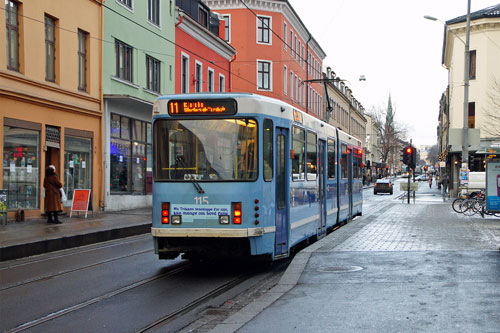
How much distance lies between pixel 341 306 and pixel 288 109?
4792 millimetres

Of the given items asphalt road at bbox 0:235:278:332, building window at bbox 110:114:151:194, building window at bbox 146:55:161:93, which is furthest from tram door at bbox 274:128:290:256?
building window at bbox 146:55:161:93

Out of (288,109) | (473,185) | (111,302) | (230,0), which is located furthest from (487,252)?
(230,0)

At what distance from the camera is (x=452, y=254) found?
10398 mm

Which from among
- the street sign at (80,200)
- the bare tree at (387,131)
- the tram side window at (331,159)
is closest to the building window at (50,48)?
the street sign at (80,200)

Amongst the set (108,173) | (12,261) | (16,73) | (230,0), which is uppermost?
(230,0)

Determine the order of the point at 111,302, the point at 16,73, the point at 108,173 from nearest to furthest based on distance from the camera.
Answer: the point at 111,302 → the point at 16,73 → the point at 108,173

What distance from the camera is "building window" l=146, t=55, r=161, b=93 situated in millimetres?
26922

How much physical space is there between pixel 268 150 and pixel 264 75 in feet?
131

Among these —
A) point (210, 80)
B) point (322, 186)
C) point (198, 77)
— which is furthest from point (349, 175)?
point (210, 80)

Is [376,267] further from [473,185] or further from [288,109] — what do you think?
[473,185]

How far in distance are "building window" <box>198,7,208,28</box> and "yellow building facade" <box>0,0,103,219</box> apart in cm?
1145

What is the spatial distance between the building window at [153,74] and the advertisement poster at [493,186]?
1524 cm

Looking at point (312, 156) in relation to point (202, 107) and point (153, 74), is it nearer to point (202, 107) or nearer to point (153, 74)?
point (202, 107)

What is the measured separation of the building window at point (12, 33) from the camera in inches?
693
